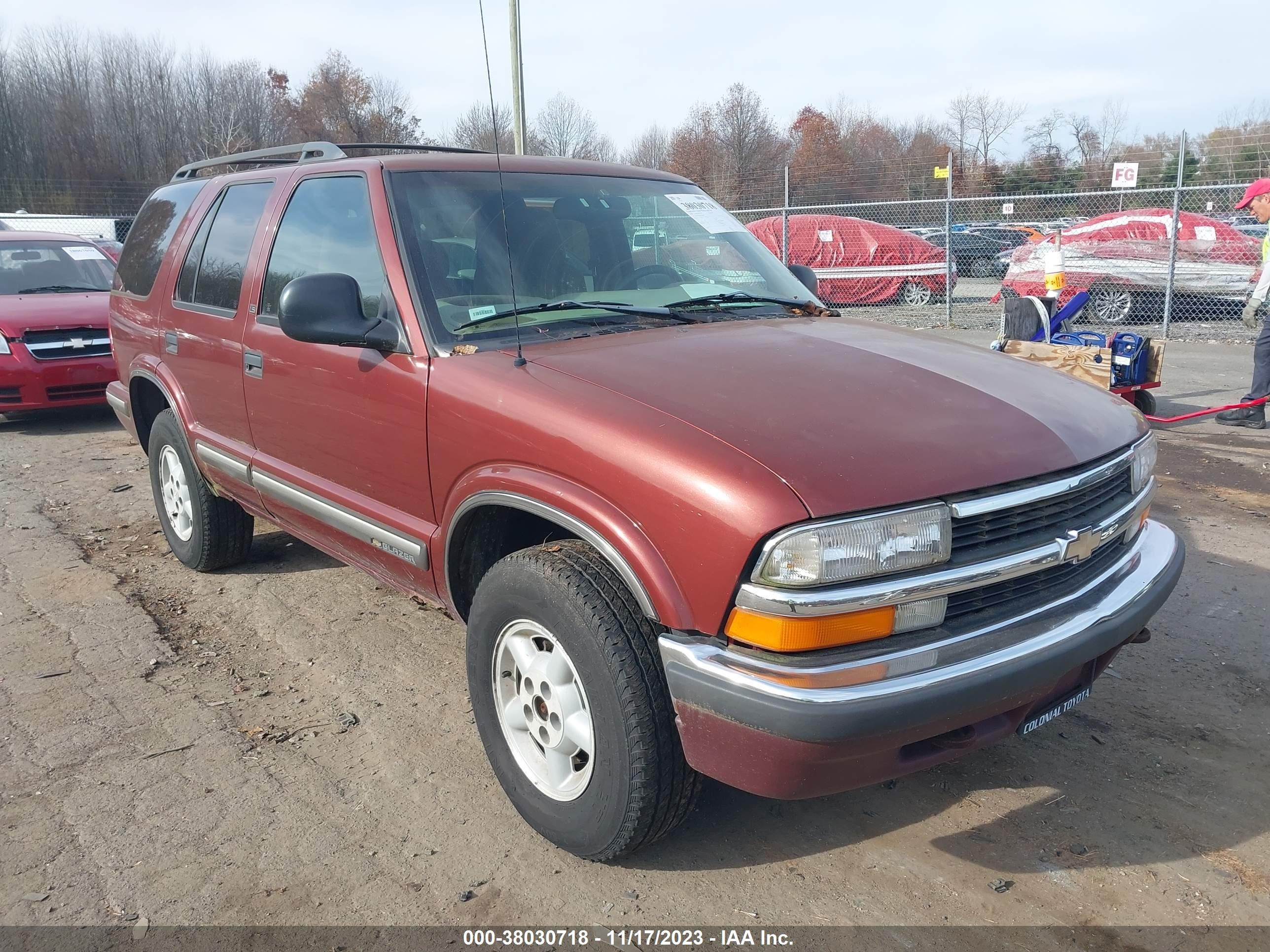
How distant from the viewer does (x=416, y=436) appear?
9.88 ft

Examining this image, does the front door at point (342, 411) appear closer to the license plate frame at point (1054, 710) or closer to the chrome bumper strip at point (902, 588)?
the chrome bumper strip at point (902, 588)

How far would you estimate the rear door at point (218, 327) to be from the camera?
401 cm

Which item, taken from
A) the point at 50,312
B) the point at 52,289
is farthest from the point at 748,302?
the point at 52,289

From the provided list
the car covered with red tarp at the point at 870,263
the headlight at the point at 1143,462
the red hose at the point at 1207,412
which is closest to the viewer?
the headlight at the point at 1143,462

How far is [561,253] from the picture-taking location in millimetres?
3391

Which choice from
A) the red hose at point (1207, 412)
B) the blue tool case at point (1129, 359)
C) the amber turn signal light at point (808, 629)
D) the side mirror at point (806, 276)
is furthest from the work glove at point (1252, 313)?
the amber turn signal light at point (808, 629)

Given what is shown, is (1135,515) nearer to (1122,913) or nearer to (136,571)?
(1122,913)

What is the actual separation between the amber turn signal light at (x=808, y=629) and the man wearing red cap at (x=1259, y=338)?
6.99 m

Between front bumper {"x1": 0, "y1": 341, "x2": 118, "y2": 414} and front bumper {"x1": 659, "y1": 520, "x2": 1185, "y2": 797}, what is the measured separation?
24.2 ft

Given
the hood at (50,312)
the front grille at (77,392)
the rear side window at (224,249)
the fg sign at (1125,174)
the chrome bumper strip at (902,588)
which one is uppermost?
the fg sign at (1125,174)

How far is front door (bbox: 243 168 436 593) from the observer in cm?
310

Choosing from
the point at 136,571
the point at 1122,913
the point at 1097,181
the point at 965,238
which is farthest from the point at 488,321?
the point at 1097,181

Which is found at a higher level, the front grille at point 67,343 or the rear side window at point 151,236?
the rear side window at point 151,236

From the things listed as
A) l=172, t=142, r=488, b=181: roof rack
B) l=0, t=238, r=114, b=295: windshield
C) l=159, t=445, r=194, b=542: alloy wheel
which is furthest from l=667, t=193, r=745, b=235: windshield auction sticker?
l=0, t=238, r=114, b=295: windshield
